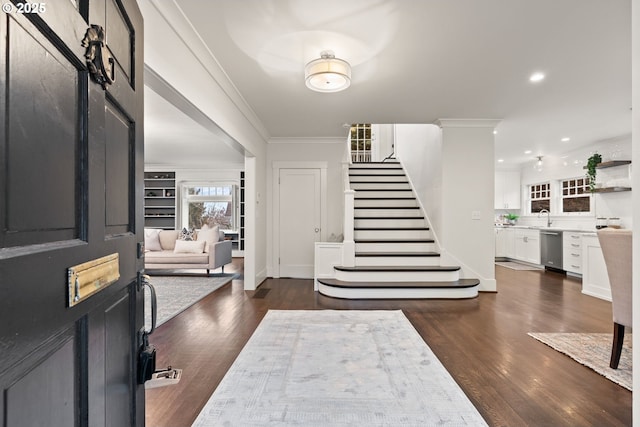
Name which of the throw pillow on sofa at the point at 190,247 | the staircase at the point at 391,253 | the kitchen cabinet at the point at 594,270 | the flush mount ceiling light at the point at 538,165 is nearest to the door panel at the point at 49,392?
the staircase at the point at 391,253

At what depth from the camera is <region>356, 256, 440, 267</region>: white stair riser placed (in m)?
5.04

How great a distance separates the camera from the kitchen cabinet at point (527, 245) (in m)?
6.99

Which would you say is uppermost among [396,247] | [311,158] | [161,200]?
[311,158]

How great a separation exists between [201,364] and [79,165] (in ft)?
7.16

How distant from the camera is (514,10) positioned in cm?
231

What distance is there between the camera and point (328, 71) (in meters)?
2.83

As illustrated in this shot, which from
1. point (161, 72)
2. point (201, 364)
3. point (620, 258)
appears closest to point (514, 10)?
point (620, 258)

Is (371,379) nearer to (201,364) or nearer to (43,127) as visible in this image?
(201,364)

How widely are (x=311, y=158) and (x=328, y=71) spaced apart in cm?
324

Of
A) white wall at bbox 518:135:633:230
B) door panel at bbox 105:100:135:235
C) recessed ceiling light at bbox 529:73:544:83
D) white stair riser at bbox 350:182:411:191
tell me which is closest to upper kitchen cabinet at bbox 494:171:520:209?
white wall at bbox 518:135:633:230

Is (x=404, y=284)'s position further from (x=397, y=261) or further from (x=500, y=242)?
(x=500, y=242)

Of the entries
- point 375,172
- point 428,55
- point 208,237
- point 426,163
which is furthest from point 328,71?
point 375,172

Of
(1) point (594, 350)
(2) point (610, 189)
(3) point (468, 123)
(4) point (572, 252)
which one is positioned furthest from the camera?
(4) point (572, 252)

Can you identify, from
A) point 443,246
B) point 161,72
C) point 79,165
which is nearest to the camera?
point 79,165
